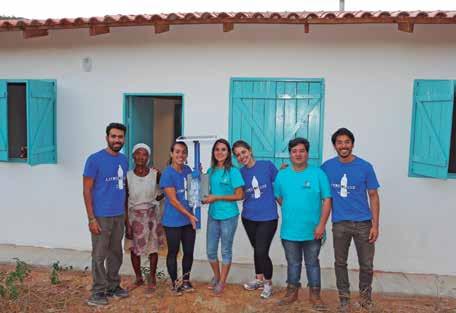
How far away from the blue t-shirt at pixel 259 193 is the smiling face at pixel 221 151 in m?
0.28

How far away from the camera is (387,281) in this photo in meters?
4.61

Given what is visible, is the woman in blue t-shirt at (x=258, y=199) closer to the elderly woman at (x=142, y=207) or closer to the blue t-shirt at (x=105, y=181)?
the elderly woman at (x=142, y=207)

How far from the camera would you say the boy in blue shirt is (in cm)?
357

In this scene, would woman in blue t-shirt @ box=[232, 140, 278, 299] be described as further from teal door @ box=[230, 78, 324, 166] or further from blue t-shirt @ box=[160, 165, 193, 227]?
teal door @ box=[230, 78, 324, 166]

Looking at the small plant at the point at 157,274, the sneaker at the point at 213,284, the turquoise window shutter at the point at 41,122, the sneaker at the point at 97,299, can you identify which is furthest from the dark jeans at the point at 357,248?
the turquoise window shutter at the point at 41,122

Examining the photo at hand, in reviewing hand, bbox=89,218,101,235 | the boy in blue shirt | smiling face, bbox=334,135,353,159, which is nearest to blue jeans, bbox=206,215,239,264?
the boy in blue shirt

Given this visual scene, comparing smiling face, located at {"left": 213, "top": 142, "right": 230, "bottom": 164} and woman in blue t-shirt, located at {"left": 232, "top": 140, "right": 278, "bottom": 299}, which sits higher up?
smiling face, located at {"left": 213, "top": 142, "right": 230, "bottom": 164}

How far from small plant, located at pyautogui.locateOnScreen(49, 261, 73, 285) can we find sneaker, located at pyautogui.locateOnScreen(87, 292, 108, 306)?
28.4 inches

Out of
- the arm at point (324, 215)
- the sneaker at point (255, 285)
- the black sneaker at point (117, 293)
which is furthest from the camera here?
Result: the sneaker at point (255, 285)

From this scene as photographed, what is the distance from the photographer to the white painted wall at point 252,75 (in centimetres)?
477

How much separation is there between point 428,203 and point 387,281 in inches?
40.3

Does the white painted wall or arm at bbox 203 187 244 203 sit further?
the white painted wall

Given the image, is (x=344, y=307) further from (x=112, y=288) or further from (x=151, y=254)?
(x=112, y=288)

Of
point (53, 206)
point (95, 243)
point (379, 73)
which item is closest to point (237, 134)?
point (379, 73)
